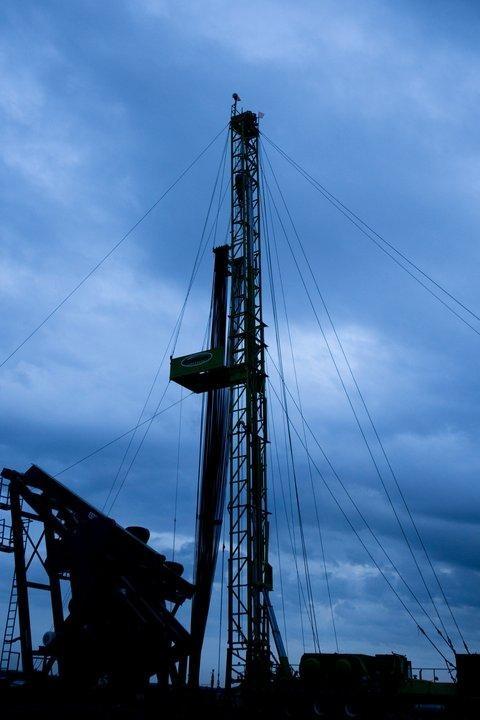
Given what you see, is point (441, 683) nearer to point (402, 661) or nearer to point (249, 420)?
point (402, 661)

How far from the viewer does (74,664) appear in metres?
23.7

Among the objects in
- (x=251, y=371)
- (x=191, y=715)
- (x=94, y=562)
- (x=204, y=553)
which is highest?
(x=251, y=371)

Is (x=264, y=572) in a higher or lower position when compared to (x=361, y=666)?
higher

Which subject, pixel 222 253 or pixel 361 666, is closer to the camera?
pixel 361 666

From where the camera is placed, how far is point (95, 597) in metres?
23.9

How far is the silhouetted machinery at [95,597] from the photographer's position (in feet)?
77.0

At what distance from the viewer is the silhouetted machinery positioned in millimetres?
23469

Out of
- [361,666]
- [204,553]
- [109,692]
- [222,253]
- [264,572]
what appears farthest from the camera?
[222,253]

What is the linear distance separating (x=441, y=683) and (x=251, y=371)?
17.1m

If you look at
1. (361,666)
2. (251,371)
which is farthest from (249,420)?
(361,666)

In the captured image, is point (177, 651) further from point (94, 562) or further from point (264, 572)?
point (264, 572)

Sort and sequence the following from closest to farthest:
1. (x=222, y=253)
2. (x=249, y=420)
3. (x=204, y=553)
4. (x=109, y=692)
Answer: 1. (x=109, y=692)
2. (x=204, y=553)
3. (x=249, y=420)
4. (x=222, y=253)

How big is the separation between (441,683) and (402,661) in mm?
1765

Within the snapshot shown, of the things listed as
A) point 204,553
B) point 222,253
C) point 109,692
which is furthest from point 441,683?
point 222,253
